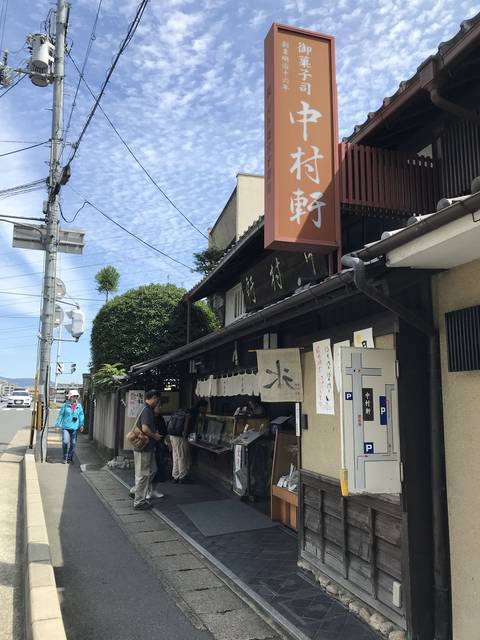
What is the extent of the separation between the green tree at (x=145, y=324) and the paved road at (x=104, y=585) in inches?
353

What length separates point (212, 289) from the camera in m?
15.1

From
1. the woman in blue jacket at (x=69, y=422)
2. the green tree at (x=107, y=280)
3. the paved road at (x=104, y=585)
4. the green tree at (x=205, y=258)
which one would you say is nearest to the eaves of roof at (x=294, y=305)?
the paved road at (x=104, y=585)

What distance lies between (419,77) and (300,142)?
153 cm

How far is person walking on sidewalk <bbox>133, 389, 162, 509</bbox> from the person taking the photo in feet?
31.7

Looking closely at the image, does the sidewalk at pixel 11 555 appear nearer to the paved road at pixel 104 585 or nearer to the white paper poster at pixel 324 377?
the paved road at pixel 104 585

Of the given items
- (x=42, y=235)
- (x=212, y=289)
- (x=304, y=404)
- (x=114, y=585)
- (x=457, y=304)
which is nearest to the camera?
(x=457, y=304)

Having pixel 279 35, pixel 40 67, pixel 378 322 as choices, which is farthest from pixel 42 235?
pixel 378 322

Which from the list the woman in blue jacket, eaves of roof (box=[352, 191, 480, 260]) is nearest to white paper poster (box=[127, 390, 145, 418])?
the woman in blue jacket

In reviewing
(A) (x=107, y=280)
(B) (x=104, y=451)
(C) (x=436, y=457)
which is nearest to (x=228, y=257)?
(C) (x=436, y=457)

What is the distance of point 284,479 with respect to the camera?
28.1 feet

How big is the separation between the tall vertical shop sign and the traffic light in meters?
13.4

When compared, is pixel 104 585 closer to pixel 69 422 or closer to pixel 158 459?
pixel 158 459

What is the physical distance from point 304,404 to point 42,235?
41.2 ft

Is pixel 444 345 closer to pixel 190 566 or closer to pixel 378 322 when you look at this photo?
pixel 378 322
